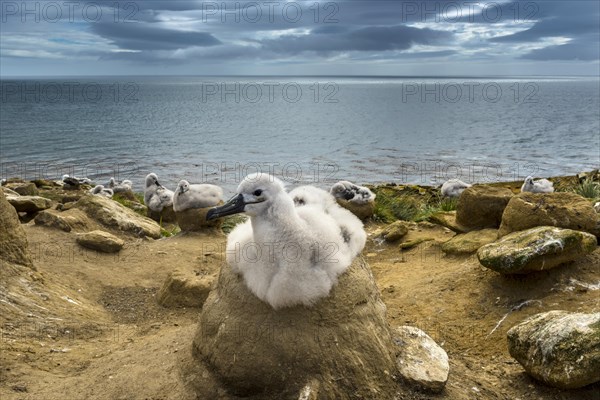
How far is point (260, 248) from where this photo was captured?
480 centimetres

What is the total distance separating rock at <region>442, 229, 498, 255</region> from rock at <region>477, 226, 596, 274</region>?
7.47ft

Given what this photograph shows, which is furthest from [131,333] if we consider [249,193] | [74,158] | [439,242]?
[74,158]

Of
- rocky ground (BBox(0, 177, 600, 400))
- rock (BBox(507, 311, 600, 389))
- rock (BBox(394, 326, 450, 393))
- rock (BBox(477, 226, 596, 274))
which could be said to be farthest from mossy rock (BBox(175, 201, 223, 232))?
rock (BBox(507, 311, 600, 389))

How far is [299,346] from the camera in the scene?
15.7ft

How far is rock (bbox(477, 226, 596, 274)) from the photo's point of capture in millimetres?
7633

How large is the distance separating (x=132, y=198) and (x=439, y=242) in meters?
12.7

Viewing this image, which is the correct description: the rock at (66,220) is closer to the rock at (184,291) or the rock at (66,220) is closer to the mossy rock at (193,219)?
the mossy rock at (193,219)

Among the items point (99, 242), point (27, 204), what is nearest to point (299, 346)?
point (99, 242)

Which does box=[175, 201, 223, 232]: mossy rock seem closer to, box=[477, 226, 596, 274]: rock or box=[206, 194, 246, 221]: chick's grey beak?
box=[477, 226, 596, 274]: rock

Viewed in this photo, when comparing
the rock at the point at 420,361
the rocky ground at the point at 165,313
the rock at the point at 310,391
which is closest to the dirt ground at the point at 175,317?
the rocky ground at the point at 165,313

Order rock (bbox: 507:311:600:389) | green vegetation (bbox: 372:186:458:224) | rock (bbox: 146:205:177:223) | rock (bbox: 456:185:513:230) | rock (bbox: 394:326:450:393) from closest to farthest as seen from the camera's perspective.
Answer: rock (bbox: 394:326:450:393), rock (bbox: 507:311:600:389), rock (bbox: 456:185:513:230), green vegetation (bbox: 372:186:458:224), rock (bbox: 146:205:177:223)

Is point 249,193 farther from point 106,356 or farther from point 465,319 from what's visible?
point 465,319

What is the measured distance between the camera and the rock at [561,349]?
18.3 ft

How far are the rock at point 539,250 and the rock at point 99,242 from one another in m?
6.76
